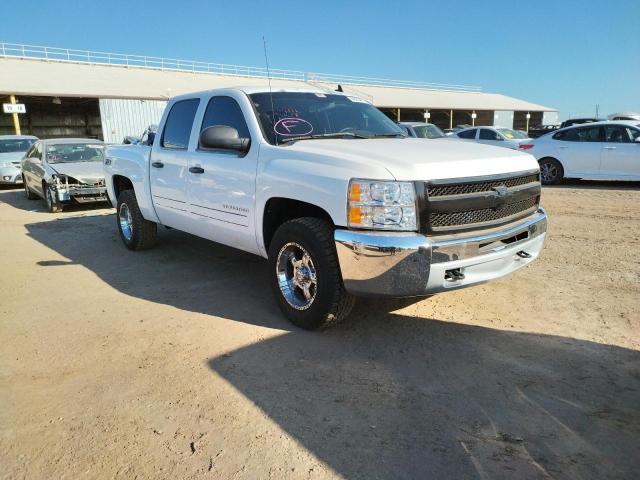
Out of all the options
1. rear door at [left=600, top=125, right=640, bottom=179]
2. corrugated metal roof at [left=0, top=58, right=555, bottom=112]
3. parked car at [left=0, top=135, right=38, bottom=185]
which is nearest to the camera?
rear door at [left=600, top=125, right=640, bottom=179]

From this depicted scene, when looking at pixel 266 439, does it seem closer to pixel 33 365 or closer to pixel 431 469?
pixel 431 469

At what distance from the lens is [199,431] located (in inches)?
106

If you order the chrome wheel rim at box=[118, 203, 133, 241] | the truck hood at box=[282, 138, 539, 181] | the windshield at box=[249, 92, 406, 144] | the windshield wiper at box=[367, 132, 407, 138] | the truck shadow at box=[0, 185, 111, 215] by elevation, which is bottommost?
the truck shadow at box=[0, 185, 111, 215]

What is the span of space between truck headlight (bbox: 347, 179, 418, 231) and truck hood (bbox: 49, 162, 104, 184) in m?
8.41

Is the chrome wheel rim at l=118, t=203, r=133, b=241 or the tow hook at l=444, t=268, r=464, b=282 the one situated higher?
the tow hook at l=444, t=268, r=464, b=282

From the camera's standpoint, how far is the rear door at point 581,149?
11328mm

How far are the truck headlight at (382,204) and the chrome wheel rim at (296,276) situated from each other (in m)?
0.62

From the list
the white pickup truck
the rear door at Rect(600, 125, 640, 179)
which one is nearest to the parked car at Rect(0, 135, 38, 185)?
the white pickup truck

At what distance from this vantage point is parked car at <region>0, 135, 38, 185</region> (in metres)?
14.3

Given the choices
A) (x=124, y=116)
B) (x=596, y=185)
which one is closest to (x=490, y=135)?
(x=596, y=185)

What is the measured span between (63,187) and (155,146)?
530cm

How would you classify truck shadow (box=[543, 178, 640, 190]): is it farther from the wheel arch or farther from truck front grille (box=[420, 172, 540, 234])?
the wheel arch

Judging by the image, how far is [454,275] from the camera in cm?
338

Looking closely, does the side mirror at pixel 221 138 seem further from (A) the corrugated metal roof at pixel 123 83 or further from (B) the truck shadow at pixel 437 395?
(A) the corrugated metal roof at pixel 123 83
